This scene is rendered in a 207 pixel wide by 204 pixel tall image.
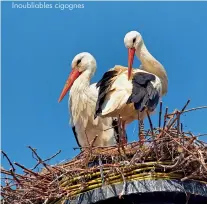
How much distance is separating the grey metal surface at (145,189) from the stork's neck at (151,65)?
7.51 feet

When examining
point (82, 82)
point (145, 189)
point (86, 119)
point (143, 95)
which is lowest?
point (145, 189)

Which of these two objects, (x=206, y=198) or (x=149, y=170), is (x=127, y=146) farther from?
(x=206, y=198)

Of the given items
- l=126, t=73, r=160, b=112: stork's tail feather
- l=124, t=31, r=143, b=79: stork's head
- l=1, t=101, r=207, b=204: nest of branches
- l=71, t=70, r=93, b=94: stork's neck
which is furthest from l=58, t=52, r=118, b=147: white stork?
l=1, t=101, r=207, b=204: nest of branches


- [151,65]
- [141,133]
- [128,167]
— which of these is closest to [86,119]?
[151,65]

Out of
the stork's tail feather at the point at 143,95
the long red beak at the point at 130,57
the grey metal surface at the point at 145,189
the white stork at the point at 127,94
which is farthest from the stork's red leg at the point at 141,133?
the long red beak at the point at 130,57

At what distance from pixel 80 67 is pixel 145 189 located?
3008 millimetres

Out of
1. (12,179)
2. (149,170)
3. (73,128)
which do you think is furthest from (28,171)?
(73,128)

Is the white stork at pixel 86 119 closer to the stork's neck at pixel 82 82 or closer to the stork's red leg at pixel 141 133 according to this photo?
the stork's neck at pixel 82 82

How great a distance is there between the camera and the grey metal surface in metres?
4.10

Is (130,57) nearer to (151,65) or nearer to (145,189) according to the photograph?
(151,65)

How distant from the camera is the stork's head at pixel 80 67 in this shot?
270 inches

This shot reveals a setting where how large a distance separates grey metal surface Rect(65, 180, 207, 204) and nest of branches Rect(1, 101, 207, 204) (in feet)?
0.14

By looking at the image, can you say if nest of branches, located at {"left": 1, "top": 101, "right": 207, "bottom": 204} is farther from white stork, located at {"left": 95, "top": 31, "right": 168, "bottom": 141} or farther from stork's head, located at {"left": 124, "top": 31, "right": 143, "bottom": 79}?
stork's head, located at {"left": 124, "top": 31, "right": 143, "bottom": 79}

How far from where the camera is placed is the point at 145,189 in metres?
4.10
